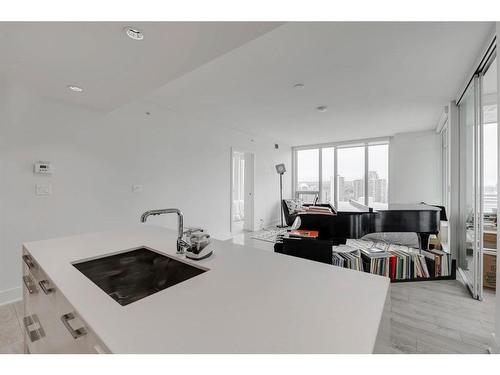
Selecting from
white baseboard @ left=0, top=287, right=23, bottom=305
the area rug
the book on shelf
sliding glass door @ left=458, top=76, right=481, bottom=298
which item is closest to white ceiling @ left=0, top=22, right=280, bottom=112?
the book on shelf

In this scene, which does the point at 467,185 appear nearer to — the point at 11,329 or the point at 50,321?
the point at 50,321

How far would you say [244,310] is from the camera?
74 centimetres

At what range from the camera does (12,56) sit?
5.52ft

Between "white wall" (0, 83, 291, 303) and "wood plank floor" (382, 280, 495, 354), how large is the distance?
3.25 meters

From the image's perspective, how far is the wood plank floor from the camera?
1.77 metres

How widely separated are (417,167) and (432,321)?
14.2 feet

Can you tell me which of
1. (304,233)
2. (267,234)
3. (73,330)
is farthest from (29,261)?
(267,234)

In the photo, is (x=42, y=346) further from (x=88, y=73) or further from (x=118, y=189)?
(x=118, y=189)

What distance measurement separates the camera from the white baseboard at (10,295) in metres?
2.31

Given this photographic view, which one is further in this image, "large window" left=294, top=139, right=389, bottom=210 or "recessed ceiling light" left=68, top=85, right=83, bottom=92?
"large window" left=294, top=139, right=389, bottom=210

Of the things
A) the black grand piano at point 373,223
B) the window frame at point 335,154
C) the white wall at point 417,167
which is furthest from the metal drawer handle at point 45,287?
the window frame at point 335,154

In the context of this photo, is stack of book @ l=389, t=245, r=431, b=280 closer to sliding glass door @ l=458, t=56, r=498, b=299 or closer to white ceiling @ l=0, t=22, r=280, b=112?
sliding glass door @ l=458, t=56, r=498, b=299

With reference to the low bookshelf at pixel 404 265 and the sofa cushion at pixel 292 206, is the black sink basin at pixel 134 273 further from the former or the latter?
the sofa cushion at pixel 292 206
